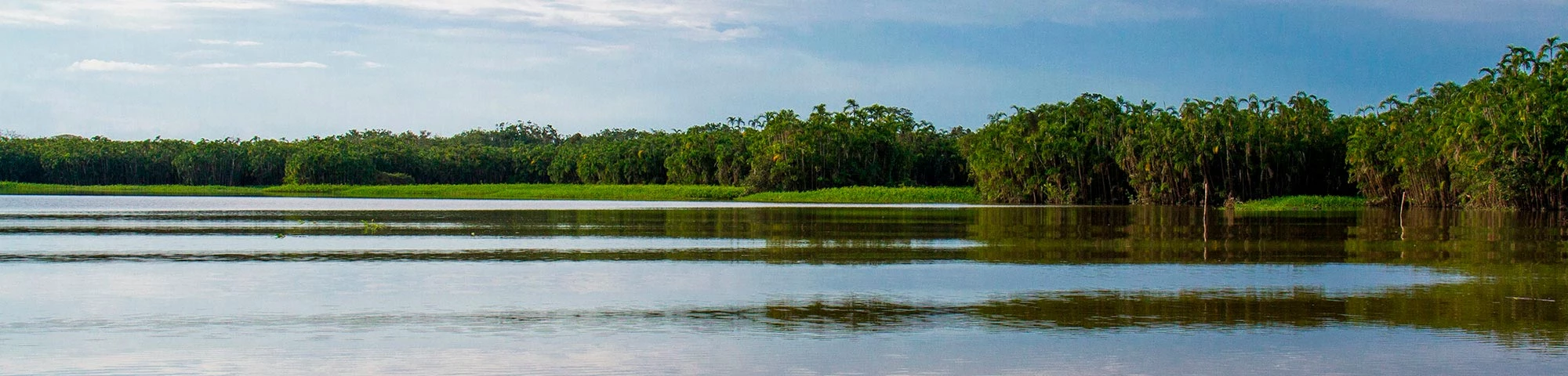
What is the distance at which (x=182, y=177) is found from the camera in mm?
125375

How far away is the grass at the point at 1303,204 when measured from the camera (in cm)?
5538

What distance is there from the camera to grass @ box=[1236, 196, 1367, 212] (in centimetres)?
5538

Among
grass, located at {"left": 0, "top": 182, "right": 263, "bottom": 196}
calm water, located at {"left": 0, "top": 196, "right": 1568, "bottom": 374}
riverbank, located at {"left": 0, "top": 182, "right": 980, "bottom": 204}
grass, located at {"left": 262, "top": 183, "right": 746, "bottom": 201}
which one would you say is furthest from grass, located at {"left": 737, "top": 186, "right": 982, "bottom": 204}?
grass, located at {"left": 0, "top": 182, "right": 263, "bottom": 196}

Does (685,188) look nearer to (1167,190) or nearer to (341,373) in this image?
(1167,190)

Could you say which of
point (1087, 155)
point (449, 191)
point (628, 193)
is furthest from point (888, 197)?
point (449, 191)

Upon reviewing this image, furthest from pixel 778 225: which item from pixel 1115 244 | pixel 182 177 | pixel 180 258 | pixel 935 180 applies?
Result: pixel 182 177

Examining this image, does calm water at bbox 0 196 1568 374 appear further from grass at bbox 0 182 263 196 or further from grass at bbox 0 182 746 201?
grass at bbox 0 182 263 196

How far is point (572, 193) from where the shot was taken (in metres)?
93.7

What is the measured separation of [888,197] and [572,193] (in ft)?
91.9

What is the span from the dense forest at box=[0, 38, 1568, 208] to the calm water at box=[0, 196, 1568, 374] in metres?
27.9

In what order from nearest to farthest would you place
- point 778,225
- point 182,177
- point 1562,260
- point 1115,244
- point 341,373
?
point 341,373 → point 1562,260 → point 1115,244 → point 778,225 → point 182,177

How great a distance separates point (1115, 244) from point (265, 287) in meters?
16.7

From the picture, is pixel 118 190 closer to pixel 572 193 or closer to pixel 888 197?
pixel 572 193

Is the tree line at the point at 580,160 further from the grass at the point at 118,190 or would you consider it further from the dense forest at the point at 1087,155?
Result: the grass at the point at 118,190
